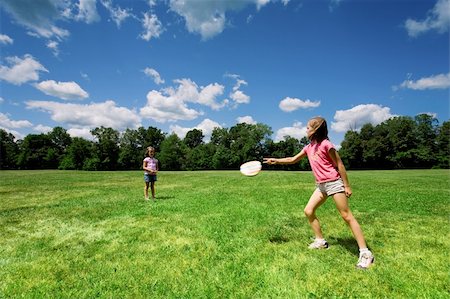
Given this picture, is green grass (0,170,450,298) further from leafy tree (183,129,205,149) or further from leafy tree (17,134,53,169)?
leafy tree (183,129,205,149)

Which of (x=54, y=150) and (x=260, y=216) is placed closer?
(x=260, y=216)

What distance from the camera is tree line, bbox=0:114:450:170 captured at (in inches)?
3610

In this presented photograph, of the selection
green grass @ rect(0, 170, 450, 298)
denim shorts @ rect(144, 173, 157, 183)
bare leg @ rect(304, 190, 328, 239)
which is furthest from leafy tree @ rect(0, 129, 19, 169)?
bare leg @ rect(304, 190, 328, 239)

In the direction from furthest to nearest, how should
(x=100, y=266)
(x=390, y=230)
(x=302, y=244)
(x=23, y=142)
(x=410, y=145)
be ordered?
(x=23, y=142), (x=410, y=145), (x=390, y=230), (x=302, y=244), (x=100, y=266)

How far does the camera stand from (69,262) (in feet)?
18.6

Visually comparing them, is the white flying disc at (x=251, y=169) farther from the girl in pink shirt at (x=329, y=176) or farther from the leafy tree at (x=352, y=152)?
the leafy tree at (x=352, y=152)

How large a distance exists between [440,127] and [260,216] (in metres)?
112

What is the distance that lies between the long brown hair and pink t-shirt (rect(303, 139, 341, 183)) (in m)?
0.11

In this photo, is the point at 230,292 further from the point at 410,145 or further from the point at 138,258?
the point at 410,145

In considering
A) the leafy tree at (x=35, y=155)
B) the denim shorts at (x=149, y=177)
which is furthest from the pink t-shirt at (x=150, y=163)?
the leafy tree at (x=35, y=155)

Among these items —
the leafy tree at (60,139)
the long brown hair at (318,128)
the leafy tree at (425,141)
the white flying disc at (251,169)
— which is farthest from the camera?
the leafy tree at (60,139)

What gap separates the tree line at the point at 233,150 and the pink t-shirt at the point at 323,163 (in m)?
90.2

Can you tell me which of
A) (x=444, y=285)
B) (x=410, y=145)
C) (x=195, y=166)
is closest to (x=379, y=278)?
(x=444, y=285)

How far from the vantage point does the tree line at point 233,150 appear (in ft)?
301
